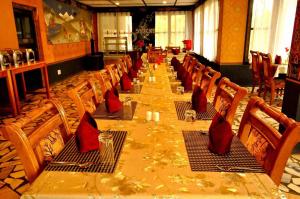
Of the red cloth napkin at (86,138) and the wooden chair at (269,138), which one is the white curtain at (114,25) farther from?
the red cloth napkin at (86,138)

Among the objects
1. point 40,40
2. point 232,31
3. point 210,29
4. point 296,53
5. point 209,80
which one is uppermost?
point 210,29

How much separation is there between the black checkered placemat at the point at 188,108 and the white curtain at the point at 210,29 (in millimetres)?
4296

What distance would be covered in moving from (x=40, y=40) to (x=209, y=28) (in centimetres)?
435

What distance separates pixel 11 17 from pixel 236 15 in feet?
14.5

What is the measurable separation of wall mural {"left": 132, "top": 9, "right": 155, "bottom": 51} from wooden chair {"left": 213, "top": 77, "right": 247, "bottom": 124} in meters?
7.67

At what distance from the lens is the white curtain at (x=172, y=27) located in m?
9.30

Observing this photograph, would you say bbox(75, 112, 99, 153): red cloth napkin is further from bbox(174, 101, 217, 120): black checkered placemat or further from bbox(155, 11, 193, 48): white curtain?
bbox(155, 11, 193, 48): white curtain

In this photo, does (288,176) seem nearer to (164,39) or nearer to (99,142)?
(99,142)

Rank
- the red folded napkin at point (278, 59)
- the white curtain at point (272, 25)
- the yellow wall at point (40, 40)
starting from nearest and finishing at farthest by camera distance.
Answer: the yellow wall at point (40, 40), the red folded napkin at point (278, 59), the white curtain at point (272, 25)

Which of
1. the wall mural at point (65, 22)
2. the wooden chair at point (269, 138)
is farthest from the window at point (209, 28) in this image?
the wooden chair at point (269, 138)

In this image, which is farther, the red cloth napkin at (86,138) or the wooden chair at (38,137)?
the red cloth napkin at (86,138)

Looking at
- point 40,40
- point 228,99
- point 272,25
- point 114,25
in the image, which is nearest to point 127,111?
point 228,99

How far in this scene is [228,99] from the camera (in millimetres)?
1612

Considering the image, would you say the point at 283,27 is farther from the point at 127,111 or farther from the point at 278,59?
the point at 127,111
